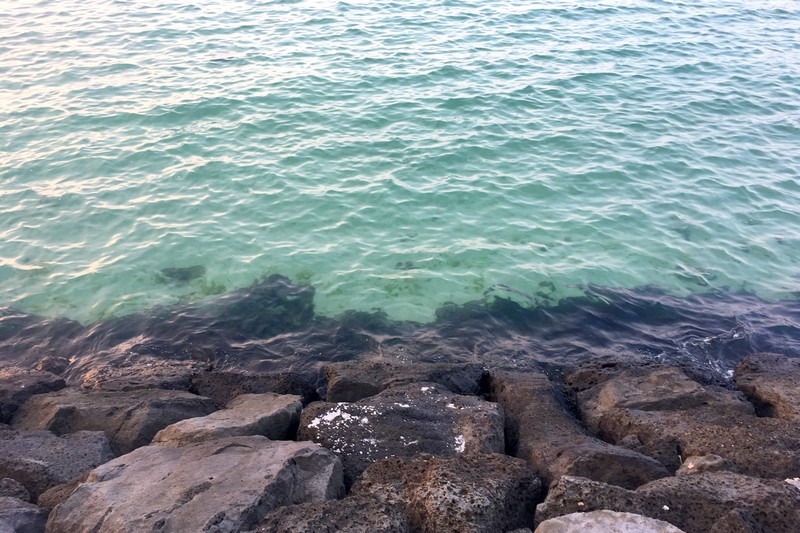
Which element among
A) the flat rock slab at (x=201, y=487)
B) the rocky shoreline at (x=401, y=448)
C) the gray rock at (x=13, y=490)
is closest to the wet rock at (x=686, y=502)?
the rocky shoreline at (x=401, y=448)

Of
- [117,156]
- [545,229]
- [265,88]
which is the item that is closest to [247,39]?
[265,88]

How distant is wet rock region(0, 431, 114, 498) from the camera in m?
6.68

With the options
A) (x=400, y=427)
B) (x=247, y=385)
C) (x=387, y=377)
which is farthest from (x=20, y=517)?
(x=387, y=377)

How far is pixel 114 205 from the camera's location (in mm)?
12945

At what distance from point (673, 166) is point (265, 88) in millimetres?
10456

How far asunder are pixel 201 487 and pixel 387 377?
130 inches

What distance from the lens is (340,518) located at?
5.39 m

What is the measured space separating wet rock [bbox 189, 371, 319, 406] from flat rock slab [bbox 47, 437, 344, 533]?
1.94m

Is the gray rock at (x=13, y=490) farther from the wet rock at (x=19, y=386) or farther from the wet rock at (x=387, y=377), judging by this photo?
the wet rock at (x=387, y=377)

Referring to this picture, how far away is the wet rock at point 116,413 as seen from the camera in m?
7.48

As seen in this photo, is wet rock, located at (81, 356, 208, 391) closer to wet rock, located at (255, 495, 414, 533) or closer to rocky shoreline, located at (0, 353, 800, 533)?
rocky shoreline, located at (0, 353, 800, 533)

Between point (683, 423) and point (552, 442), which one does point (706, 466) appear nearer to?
point (683, 423)

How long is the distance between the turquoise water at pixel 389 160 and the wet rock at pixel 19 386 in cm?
166

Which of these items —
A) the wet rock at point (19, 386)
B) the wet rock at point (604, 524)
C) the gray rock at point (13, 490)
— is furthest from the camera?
the wet rock at point (19, 386)
